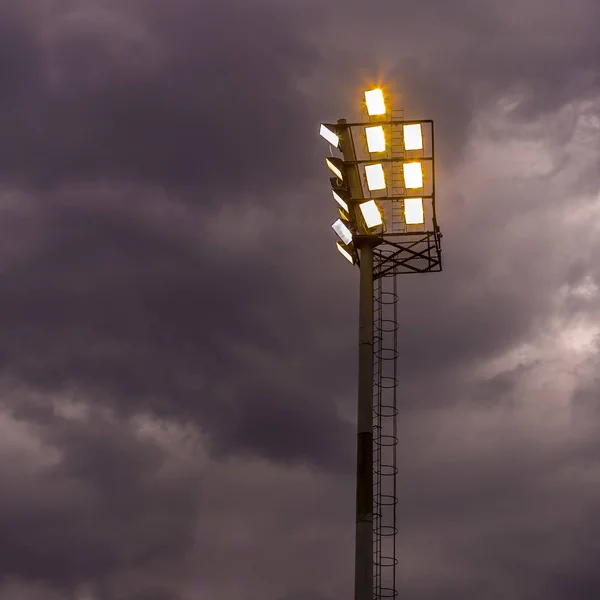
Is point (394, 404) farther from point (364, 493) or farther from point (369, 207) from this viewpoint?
point (369, 207)

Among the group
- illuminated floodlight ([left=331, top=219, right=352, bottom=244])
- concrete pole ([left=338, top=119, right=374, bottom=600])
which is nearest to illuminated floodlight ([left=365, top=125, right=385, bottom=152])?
concrete pole ([left=338, top=119, right=374, bottom=600])

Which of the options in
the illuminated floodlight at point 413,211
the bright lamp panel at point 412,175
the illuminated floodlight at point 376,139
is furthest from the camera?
the illuminated floodlight at point 413,211

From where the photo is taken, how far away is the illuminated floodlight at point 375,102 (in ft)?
135

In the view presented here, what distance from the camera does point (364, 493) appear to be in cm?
3875

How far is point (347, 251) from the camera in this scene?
43281 millimetres

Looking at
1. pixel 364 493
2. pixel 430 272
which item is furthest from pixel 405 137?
pixel 364 493

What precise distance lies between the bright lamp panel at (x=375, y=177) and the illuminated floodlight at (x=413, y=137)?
116 centimetres

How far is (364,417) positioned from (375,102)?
1042 centimetres

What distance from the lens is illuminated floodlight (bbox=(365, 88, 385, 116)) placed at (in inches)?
1625

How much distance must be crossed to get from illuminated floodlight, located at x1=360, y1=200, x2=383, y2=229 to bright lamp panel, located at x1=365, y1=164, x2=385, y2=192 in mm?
534

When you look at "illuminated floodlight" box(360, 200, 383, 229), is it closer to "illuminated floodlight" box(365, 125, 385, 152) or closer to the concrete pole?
the concrete pole

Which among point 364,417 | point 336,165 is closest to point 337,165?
point 336,165

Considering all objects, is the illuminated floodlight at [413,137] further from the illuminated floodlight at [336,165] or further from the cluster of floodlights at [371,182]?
the illuminated floodlight at [336,165]

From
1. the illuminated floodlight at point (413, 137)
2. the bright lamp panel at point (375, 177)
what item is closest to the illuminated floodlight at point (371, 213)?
the bright lamp panel at point (375, 177)
